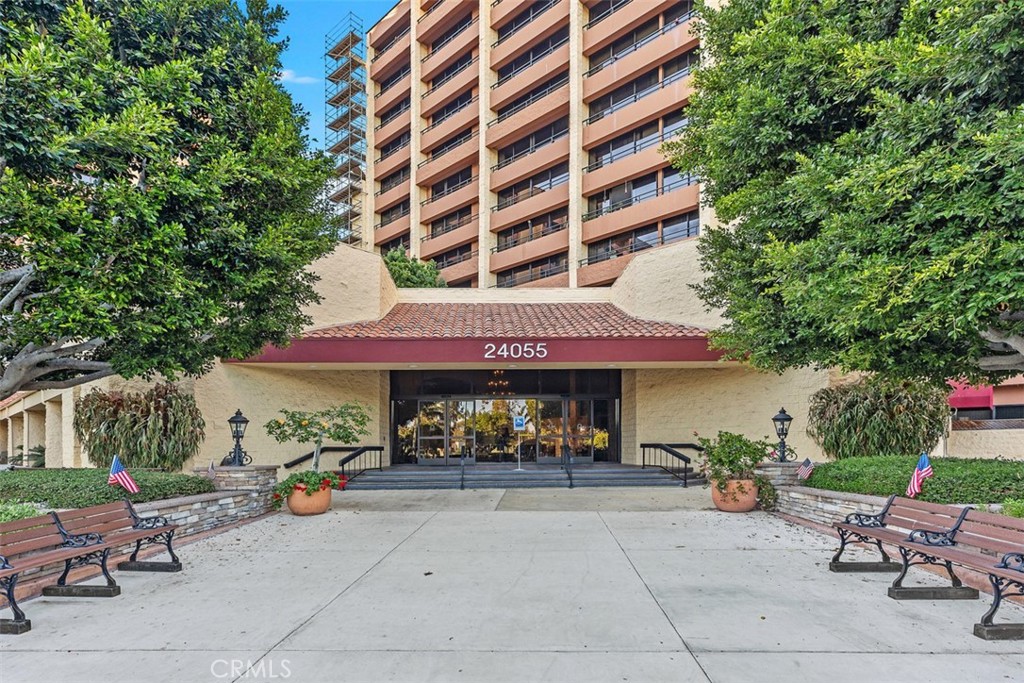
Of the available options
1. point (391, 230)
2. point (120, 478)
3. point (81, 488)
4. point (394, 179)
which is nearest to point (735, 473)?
point (120, 478)

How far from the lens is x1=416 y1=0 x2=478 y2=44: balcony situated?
35.3 meters

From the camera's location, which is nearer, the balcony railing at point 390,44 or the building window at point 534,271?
the building window at point 534,271

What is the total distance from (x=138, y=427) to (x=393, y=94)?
116ft

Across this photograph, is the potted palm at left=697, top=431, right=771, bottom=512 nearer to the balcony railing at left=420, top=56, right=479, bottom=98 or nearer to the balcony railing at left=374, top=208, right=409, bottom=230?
the balcony railing at left=420, top=56, right=479, bottom=98

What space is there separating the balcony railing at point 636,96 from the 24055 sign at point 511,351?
1885 cm

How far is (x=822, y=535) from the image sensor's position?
8172mm

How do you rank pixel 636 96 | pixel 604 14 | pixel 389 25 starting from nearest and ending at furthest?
pixel 636 96, pixel 604 14, pixel 389 25

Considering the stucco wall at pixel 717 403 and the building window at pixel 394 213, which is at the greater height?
the building window at pixel 394 213

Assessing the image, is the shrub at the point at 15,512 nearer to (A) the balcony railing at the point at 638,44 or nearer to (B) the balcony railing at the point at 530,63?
(A) the balcony railing at the point at 638,44

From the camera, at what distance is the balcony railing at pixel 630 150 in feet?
86.6

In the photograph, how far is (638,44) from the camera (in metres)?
27.5

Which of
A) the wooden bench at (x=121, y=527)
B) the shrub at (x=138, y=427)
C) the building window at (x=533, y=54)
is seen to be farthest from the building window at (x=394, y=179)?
the wooden bench at (x=121, y=527)

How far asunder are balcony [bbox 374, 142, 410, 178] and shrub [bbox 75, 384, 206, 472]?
31072 millimetres

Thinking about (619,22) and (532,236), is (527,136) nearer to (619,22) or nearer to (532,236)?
(532,236)
